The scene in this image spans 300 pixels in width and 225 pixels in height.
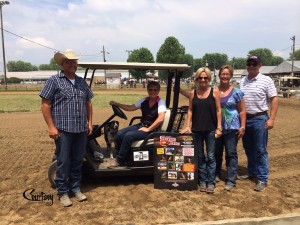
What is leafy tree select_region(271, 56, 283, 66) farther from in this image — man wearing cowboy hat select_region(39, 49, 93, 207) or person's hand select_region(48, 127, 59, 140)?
person's hand select_region(48, 127, 59, 140)

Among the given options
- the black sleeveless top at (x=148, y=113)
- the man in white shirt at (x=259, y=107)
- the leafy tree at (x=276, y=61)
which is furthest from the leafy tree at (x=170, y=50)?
the leafy tree at (x=276, y=61)

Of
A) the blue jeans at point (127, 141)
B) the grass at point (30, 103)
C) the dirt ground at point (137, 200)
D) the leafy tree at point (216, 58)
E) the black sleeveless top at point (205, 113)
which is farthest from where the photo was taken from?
the leafy tree at point (216, 58)

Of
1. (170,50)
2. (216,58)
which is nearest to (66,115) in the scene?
(170,50)

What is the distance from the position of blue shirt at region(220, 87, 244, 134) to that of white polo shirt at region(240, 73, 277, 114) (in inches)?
7.7

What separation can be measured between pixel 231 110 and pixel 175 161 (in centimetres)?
106

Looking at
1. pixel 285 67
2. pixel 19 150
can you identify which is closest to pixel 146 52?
pixel 285 67

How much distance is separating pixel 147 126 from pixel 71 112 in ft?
4.27

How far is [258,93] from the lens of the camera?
15.2 ft

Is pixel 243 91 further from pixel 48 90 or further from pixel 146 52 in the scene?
pixel 146 52

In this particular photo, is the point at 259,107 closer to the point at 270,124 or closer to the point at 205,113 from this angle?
the point at 270,124

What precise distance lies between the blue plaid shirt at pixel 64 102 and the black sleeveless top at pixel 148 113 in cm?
116

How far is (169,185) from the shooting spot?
183 inches

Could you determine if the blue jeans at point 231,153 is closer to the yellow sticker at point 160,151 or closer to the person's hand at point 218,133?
the person's hand at point 218,133

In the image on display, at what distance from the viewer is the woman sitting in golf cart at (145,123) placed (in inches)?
Result: 185
